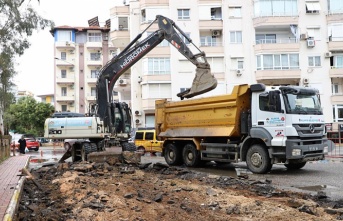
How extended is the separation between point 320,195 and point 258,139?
515 cm

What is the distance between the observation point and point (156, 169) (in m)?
13.6

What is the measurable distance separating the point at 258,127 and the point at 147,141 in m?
14.1

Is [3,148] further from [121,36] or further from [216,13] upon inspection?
[216,13]

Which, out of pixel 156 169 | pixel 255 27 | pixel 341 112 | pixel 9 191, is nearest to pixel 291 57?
pixel 255 27

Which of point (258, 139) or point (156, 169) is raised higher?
point (258, 139)

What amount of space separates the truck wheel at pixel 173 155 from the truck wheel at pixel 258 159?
411 cm

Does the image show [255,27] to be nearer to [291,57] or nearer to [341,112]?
[291,57]

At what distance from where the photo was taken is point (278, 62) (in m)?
37.2

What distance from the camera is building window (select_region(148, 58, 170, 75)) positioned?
3791 centimetres

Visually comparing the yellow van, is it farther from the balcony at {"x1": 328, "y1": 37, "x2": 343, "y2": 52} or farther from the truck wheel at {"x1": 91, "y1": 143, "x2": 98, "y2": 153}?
the balcony at {"x1": 328, "y1": 37, "x2": 343, "y2": 52}

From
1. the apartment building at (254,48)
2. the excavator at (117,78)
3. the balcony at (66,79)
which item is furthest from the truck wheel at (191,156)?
the balcony at (66,79)

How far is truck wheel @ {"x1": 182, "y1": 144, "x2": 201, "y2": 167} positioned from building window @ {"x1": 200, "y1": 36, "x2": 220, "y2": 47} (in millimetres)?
24176

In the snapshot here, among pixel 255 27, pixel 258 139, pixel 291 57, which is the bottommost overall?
pixel 258 139

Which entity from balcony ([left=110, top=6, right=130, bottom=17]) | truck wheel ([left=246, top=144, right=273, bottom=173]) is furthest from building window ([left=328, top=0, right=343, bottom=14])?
truck wheel ([left=246, top=144, right=273, bottom=173])
